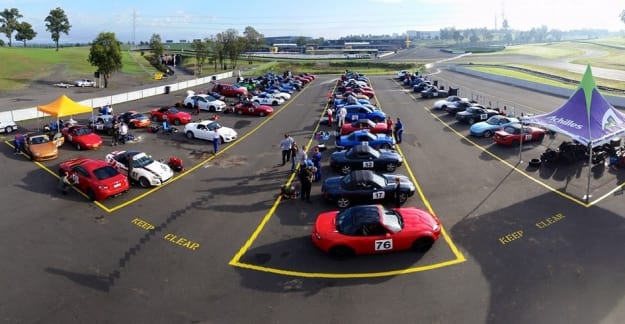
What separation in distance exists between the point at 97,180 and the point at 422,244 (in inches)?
507

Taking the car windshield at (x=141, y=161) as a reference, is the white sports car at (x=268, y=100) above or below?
above

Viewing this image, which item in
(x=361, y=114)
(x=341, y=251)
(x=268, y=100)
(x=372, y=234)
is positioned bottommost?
(x=341, y=251)

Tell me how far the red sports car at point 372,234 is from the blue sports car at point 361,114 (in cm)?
1945

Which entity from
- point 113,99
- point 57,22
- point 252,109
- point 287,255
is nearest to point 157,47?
point 57,22

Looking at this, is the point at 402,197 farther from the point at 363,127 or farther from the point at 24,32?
the point at 24,32

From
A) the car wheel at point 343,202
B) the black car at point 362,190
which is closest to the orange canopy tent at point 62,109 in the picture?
the black car at point 362,190

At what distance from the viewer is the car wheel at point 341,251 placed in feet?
39.0

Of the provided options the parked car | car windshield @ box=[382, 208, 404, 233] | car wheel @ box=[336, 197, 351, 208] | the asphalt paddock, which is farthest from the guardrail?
car windshield @ box=[382, 208, 404, 233]

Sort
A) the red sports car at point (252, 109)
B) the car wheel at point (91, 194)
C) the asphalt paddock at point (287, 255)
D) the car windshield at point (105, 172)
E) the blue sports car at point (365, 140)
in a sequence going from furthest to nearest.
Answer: the red sports car at point (252, 109) < the blue sports car at point (365, 140) < the car windshield at point (105, 172) < the car wheel at point (91, 194) < the asphalt paddock at point (287, 255)

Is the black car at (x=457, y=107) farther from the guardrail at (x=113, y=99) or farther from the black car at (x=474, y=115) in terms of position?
the guardrail at (x=113, y=99)

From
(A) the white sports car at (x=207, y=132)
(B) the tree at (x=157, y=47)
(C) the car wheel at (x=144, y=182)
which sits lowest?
(C) the car wheel at (x=144, y=182)

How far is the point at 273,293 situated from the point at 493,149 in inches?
711

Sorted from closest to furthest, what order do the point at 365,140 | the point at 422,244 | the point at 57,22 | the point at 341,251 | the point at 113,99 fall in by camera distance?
the point at 341,251 → the point at 422,244 → the point at 365,140 → the point at 113,99 → the point at 57,22

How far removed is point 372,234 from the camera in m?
11.8
